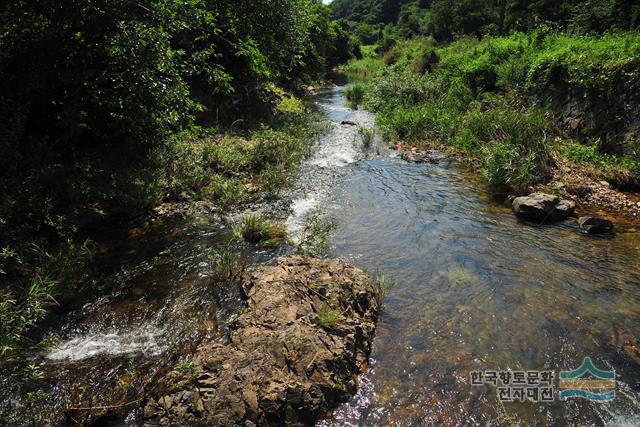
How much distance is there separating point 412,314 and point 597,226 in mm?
4954

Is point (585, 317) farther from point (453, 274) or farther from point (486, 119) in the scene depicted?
point (486, 119)

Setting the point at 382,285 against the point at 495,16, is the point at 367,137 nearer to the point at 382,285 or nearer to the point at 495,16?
the point at 382,285

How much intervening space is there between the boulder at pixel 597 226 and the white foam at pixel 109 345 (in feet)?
26.5

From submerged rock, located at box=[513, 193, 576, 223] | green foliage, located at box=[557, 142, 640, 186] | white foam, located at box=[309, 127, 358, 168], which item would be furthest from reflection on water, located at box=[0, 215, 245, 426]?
green foliage, located at box=[557, 142, 640, 186]

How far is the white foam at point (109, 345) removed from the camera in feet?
14.4

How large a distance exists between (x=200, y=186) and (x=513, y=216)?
7.28 meters

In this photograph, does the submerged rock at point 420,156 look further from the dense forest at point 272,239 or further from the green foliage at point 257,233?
A: the green foliage at point 257,233

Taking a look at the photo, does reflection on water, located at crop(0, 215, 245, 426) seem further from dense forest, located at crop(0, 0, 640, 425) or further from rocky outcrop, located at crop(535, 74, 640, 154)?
rocky outcrop, located at crop(535, 74, 640, 154)

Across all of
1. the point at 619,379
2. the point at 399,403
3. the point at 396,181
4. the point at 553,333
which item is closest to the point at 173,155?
the point at 396,181

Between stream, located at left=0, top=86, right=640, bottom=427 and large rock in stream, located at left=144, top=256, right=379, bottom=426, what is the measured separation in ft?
0.99

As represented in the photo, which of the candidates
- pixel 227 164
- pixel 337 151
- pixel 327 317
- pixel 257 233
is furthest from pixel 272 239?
pixel 337 151

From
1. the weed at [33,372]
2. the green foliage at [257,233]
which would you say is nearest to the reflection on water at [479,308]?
the green foliage at [257,233]

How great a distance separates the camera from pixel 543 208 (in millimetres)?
8016

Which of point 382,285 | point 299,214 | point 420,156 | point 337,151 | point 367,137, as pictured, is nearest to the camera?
point 382,285
